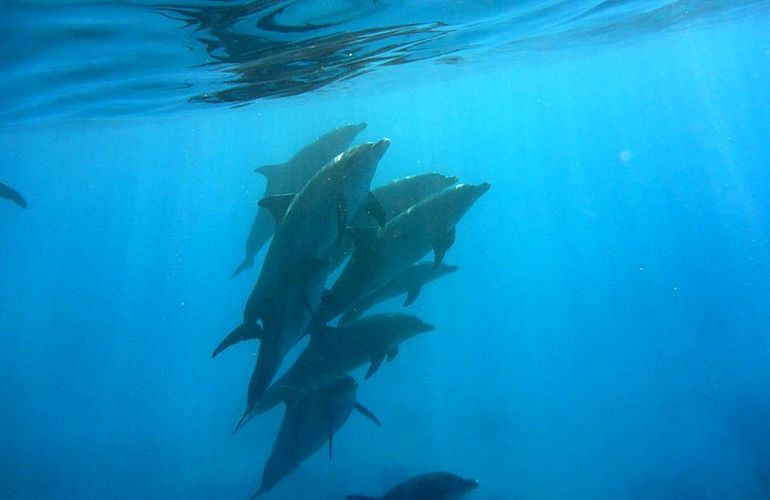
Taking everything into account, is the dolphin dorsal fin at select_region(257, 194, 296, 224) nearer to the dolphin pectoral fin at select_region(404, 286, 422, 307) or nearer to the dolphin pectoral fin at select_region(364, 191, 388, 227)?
the dolphin pectoral fin at select_region(364, 191, 388, 227)

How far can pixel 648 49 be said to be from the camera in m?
36.1

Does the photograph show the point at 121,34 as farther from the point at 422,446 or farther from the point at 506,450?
the point at 506,450

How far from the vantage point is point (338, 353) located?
878 centimetres

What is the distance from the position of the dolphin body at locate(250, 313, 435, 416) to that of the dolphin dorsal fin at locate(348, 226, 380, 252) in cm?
132

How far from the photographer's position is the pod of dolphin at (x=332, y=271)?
21.6 feet

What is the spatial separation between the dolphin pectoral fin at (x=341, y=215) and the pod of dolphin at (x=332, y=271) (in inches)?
0.4

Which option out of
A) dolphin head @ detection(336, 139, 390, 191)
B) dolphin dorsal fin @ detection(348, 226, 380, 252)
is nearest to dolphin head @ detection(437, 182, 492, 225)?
dolphin dorsal fin @ detection(348, 226, 380, 252)

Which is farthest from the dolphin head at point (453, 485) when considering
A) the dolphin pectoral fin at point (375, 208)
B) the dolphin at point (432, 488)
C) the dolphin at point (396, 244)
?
the dolphin pectoral fin at point (375, 208)

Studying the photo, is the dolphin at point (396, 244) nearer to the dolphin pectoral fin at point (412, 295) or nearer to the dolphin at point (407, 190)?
the dolphin at point (407, 190)

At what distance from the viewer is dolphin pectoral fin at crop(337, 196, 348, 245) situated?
6.35m

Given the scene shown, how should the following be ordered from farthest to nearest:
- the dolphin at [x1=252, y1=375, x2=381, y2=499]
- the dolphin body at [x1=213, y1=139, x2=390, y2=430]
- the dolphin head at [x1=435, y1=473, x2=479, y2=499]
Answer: the dolphin head at [x1=435, y1=473, x2=479, y2=499] < the dolphin at [x1=252, y1=375, x2=381, y2=499] < the dolphin body at [x1=213, y1=139, x2=390, y2=430]

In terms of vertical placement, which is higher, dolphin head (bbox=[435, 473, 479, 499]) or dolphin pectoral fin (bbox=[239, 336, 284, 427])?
dolphin pectoral fin (bbox=[239, 336, 284, 427])

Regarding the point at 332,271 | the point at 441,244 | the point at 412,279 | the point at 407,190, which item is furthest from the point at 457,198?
the point at 412,279

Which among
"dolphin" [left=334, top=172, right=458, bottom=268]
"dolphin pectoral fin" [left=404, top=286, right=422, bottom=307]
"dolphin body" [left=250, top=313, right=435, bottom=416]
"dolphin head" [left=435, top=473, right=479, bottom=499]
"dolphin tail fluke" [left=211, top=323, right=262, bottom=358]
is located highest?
"dolphin" [left=334, top=172, right=458, bottom=268]
